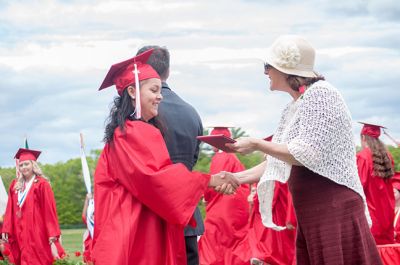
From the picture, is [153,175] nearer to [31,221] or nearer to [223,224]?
[31,221]

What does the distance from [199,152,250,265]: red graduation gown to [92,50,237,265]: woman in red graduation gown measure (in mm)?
8534

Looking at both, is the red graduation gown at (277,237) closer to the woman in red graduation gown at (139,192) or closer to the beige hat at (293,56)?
the woman in red graduation gown at (139,192)

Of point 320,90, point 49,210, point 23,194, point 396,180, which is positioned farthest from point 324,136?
point 23,194

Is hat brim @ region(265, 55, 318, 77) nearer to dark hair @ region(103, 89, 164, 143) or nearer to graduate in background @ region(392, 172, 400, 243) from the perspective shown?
dark hair @ region(103, 89, 164, 143)

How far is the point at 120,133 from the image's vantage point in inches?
237

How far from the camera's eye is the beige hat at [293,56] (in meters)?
5.89

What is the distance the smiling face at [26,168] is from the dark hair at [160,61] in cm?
741

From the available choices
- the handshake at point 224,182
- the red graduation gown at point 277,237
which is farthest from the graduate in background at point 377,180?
the handshake at point 224,182

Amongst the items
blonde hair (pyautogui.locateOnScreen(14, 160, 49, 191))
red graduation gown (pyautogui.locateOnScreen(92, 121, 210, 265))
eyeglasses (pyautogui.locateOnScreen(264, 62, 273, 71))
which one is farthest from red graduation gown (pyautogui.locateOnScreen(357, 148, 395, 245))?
red graduation gown (pyautogui.locateOnScreen(92, 121, 210, 265))

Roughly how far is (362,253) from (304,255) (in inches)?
14.8

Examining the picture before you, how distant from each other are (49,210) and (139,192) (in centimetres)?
823

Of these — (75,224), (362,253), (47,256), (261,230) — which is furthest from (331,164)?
(75,224)

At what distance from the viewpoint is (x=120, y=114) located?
A: 242 inches

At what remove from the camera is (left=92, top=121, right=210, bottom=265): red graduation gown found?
5.87m
